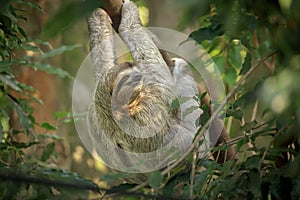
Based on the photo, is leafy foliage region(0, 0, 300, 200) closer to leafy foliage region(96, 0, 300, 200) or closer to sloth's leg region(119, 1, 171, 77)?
leafy foliage region(96, 0, 300, 200)

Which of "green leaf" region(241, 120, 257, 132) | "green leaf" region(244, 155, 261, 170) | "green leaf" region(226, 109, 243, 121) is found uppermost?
"green leaf" region(241, 120, 257, 132)

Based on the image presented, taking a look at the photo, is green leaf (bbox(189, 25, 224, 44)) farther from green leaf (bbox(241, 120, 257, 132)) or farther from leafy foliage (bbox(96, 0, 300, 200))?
green leaf (bbox(241, 120, 257, 132))

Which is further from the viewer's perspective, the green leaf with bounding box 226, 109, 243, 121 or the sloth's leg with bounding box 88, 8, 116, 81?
the sloth's leg with bounding box 88, 8, 116, 81

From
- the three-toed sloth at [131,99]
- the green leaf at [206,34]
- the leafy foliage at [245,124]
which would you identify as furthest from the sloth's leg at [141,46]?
the green leaf at [206,34]

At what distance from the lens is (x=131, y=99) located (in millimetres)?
3645

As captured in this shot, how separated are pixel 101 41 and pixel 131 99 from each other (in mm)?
506

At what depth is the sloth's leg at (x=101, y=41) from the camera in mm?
3848

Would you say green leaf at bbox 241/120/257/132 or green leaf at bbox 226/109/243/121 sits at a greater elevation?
green leaf at bbox 241/120/257/132

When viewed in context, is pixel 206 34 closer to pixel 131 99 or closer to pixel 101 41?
pixel 131 99

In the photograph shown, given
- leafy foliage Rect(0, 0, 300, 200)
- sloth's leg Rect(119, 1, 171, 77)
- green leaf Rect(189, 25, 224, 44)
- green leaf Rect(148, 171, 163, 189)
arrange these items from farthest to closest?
sloth's leg Rect(119, 1, 171, 77)
green leaf Rect(189, 25, 224, 44)
green leaf Rect(148, 171, 163, 189)
leafy foliage Rect(0, 0, 300, 200)

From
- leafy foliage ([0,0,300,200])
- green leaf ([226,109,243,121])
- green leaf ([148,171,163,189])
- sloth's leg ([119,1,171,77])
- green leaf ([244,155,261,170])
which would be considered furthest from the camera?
sloth's leg ([119,1,171,77])

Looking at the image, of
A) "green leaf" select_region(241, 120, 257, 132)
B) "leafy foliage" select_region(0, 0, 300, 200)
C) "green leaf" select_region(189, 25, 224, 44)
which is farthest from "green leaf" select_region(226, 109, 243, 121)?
"green leaf" select_region(189, 25, 224, 44)

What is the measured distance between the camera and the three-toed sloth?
140 inches

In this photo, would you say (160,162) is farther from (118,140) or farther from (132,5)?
(132,5)
